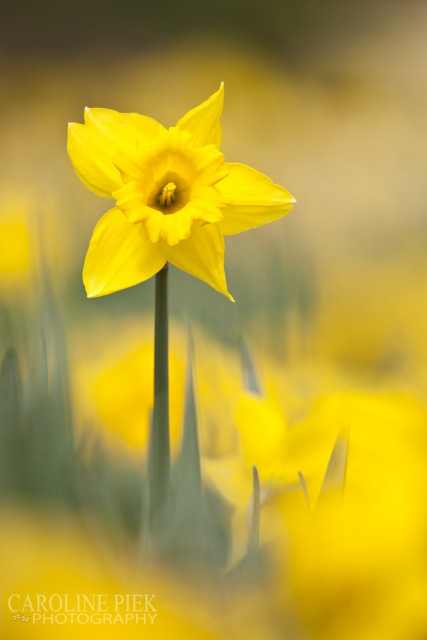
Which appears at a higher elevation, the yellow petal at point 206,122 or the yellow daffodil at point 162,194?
the yellow petal at point 206,122

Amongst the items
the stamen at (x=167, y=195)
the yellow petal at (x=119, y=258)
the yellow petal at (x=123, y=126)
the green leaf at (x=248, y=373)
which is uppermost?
the yellow petal at (x=123, y=126)

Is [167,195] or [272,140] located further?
[272,140]

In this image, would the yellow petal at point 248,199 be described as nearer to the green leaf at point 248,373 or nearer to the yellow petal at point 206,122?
the yellow petal at point 206,122

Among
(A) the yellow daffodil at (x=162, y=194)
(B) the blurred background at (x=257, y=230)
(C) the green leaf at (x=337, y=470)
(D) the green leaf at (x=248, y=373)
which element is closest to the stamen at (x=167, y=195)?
(A) the yellow daffodil at (x=162, y=194)

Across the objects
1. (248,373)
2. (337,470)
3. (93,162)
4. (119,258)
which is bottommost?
(337,470)

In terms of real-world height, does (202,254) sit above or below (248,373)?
above

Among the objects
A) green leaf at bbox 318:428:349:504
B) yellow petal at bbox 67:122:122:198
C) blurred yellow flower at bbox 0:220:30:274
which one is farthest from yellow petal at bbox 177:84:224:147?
green leaf at bbox 318:428:349:504

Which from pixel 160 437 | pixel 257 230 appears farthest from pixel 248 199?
pixel 160 437

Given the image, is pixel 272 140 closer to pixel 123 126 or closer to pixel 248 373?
pixel 123 126
